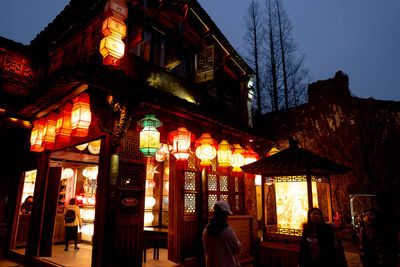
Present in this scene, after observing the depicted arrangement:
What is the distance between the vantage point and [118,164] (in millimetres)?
6914

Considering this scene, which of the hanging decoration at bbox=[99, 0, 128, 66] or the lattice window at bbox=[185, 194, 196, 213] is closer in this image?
the hanging decoration at bbox=[99, 0, 128, 66]

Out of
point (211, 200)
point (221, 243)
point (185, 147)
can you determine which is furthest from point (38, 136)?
point (221, 243)

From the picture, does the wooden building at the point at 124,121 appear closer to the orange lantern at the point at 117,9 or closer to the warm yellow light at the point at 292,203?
the orange lantern at the point at 117,9

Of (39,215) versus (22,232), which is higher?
(39,215)

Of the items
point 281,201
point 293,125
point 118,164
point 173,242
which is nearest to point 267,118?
point 293,125

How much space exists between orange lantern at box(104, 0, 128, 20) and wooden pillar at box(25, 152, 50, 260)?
6289 millimetres

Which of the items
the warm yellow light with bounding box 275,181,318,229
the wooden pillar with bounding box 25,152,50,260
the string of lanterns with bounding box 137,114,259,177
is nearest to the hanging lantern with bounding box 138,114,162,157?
the string of lanterns with bounding box 137,114,259,177

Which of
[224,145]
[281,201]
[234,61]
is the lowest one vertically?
[281,201]

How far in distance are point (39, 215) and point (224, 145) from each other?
772 centimetres

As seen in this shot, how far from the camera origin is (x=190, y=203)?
31.0ft

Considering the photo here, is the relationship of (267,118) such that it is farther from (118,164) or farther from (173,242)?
(118,164)

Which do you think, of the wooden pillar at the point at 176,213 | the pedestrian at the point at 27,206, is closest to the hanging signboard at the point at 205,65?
the wooden pillar at the point at 176,213

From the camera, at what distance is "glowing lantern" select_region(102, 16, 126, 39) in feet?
25.0

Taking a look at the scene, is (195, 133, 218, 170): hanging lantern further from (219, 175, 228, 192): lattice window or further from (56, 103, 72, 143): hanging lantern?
(56, 103, 72, 143): hanging lantern
